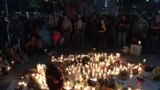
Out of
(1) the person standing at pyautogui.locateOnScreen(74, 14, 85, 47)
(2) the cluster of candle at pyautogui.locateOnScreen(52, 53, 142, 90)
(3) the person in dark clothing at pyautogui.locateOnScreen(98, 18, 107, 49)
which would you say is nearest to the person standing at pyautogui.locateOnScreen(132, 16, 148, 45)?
(3) the person in dark clothing at pyautogui.locateOnScreen(98, 18, 107, 49)

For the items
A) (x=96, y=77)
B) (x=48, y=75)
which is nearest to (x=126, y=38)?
(x=96, y=77)

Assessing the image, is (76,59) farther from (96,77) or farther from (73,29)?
(73,29)

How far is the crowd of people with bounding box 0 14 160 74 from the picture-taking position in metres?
14.7

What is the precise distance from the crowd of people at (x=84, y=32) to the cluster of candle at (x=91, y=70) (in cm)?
285

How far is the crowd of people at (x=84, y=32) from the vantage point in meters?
14.7

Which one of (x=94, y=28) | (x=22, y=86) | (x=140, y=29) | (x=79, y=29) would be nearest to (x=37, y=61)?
(x=79, y=29)

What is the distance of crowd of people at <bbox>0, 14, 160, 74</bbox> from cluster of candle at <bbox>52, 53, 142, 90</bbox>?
2.85 metres

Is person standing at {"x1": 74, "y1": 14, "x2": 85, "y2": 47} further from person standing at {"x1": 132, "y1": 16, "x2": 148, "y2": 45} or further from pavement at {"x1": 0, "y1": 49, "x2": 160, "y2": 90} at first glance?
person standing at {"x1": 132, "y1": 16, "x2": 148, "y2": 45}

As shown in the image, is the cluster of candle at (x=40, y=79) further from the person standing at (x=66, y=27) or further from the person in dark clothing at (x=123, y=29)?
the person in dark clothing at (x=123, y=29)

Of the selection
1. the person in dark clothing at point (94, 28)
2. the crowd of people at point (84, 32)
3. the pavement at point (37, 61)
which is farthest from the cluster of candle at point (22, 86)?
the person in dark clothing at point (94, 28)

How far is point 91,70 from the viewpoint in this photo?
1084 centimetres

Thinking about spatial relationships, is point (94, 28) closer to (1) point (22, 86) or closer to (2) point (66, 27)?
(2) point (66, 27)

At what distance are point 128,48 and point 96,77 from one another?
4522mm

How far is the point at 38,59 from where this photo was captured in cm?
1385
